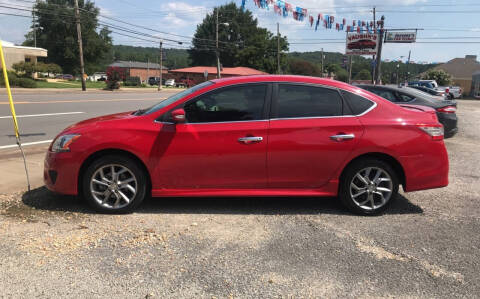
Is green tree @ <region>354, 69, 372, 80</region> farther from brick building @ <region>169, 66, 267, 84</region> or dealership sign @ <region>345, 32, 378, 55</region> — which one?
dealership sign @ <region>345, 32, 378, 55</region>

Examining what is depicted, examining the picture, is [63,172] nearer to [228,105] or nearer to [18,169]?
[228,105]

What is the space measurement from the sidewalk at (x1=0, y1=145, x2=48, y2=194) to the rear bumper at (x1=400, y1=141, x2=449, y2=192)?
4.85 metres

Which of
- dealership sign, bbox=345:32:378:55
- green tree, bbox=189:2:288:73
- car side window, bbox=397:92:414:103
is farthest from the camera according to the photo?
green tree, bbox=189:2:288:73

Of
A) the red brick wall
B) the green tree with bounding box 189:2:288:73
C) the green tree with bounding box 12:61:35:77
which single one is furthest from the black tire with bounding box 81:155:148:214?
the red brick wall

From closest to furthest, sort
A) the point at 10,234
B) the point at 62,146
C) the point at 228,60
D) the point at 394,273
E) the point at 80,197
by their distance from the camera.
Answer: the point at 394,273
the point at 10,234
the point at 62,146
the point at 80,197
the point at 228,60

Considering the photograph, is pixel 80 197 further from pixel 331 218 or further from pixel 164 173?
pixel 331 218

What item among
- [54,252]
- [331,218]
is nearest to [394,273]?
[331,218]

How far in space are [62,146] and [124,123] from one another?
28.4 inches

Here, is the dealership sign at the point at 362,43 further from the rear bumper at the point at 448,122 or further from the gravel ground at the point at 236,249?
the gravel ground at the point at 236,249

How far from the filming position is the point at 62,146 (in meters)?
4.22

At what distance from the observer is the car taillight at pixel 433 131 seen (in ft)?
14.7

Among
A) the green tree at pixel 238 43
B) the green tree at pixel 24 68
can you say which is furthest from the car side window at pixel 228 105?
the green tree at pixel 238 43

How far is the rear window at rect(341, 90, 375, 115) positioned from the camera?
4461mm

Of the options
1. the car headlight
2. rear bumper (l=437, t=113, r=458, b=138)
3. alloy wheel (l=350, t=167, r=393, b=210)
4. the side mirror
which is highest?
the side mirror
